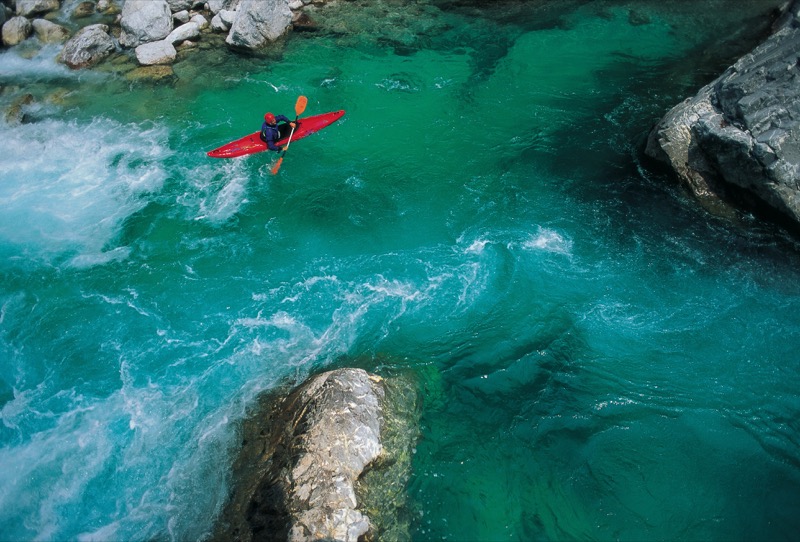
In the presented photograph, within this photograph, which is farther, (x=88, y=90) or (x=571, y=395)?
(x=88, y=90)

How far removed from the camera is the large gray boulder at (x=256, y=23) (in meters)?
16.0

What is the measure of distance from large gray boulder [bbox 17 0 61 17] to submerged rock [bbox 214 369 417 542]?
17.7 m

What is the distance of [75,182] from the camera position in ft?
39.9

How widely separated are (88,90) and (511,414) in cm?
1449

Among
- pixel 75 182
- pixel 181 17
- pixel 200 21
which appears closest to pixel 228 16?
pixel 200 21

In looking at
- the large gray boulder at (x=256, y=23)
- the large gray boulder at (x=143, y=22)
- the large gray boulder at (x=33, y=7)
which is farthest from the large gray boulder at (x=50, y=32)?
the large gray boulder at (x=256, y=23)

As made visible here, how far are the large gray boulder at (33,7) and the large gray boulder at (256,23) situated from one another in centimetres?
696

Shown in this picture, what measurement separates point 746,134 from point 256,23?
1328 centimetres

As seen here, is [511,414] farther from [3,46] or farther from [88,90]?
[3,46]

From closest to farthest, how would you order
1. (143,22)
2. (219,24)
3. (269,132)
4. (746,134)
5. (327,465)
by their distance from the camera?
(327,465) < (746,134) < (269,132) < (143,22) < (219,24)

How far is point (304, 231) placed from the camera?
10969 millimetres

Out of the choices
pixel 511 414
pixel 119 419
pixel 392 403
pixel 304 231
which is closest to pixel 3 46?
pixel 304 231

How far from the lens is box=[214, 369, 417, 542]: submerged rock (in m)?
6.60

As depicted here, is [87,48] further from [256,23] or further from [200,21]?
[256,23]
